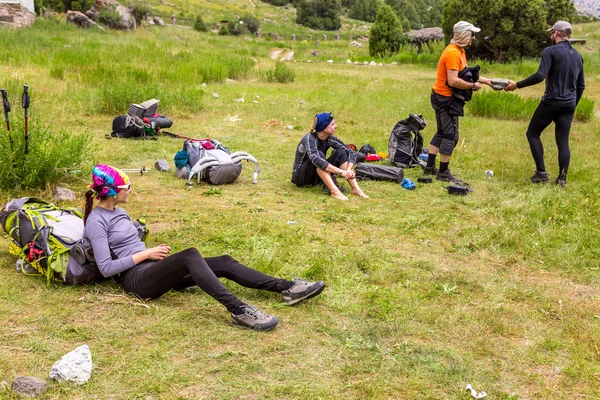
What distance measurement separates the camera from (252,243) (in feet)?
16.6

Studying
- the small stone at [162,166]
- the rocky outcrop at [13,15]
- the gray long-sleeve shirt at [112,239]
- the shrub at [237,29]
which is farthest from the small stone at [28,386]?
the shrub at [237,29]

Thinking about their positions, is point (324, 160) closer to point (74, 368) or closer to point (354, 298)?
point (354, 298)

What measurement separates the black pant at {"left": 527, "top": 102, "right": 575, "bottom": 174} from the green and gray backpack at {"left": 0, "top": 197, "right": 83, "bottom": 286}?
5717mm

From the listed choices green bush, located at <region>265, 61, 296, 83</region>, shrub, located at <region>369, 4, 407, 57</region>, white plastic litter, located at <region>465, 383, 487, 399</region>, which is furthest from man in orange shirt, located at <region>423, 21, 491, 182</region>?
shrub, located at <region>369, 4, 407, 57</region>

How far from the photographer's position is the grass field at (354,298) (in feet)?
10.5

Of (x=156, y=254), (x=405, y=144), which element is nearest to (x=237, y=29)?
(x=405, y=144)

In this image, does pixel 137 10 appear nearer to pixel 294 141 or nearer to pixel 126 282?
pixel 294 141

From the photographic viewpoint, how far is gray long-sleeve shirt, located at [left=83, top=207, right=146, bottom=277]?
12.6 ft

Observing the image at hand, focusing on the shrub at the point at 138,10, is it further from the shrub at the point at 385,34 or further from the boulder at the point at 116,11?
the shrub at the point at 385,34

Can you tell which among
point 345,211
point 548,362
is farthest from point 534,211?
point 548,362

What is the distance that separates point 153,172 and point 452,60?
13.6 ft

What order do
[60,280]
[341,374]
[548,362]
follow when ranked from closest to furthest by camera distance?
[341,374] → [548,362] → [60,280]

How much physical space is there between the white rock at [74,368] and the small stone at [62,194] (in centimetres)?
319

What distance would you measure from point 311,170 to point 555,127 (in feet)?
10.7
